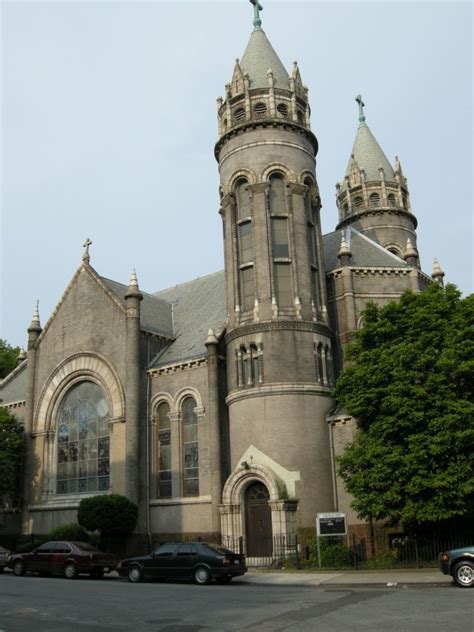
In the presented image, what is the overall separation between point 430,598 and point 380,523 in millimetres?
13604

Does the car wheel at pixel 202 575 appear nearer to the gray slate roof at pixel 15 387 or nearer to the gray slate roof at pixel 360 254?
the gray slate roof at pixel 360 254

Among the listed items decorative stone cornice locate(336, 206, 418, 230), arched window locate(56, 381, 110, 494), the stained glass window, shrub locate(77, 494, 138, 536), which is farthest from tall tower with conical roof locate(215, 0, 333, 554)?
decorative stone cornice locate(336, 206, 418, 230)

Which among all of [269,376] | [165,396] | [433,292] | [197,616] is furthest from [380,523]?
[197,616]

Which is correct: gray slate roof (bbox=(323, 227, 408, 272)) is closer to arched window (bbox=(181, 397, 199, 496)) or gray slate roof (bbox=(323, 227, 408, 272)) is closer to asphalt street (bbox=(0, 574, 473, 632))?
arched window (bbox=(181, 397, 199, 496))

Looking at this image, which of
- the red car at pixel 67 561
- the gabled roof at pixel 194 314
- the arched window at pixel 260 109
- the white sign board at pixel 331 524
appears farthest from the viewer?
the gabled roof at pixel 194 314

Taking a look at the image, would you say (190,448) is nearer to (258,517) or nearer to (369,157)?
(258,517)

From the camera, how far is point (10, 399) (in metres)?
48.3

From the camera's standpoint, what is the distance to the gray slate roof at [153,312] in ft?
135

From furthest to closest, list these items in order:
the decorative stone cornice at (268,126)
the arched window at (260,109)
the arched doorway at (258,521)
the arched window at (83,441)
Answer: the arched window at (83,441)
the arched window at (260,109)
the decorative stone cornice at (268,126)
the arched doorway at (258,521)

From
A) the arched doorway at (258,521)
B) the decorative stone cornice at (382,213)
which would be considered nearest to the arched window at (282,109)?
the decorative stone cornice at (382,213)

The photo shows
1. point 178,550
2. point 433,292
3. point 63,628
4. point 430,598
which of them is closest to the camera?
point 63,628

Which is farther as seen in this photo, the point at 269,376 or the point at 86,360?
the point at 86,360

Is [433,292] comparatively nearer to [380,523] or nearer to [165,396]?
[380,523]

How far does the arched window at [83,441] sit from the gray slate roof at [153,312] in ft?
15.6
